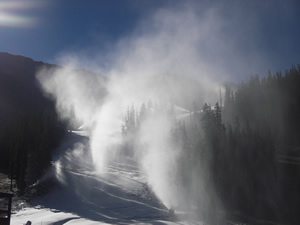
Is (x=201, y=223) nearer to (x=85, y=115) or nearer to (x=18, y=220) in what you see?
(x=18, y=220)

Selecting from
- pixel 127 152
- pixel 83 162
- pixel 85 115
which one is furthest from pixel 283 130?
pixel 85 115

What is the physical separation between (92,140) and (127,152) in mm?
24010

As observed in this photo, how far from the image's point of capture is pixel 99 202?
1471 inches

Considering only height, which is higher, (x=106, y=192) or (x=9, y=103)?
(x=9, y=103)

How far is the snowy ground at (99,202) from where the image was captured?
1114 inches

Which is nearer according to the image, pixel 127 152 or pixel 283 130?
pixel 127 152

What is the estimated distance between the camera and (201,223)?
30344 mm

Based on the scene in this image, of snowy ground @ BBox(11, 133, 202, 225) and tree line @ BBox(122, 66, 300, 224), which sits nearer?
snowy ground @ BBox(11, 133, 202, 225)

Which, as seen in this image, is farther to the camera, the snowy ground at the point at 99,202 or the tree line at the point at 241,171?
the tree line at the point at 241,171

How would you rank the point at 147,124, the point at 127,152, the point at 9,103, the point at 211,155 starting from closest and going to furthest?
1. the point at 211,155
2. the point at 127,152
3. the point at 147,124
4. the point at 9,103

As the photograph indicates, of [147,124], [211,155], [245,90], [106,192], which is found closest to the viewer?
[106,192]

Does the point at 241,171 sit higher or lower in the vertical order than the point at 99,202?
higher

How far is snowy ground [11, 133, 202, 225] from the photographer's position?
28.3 m

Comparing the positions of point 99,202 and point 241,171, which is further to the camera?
point 241,171
